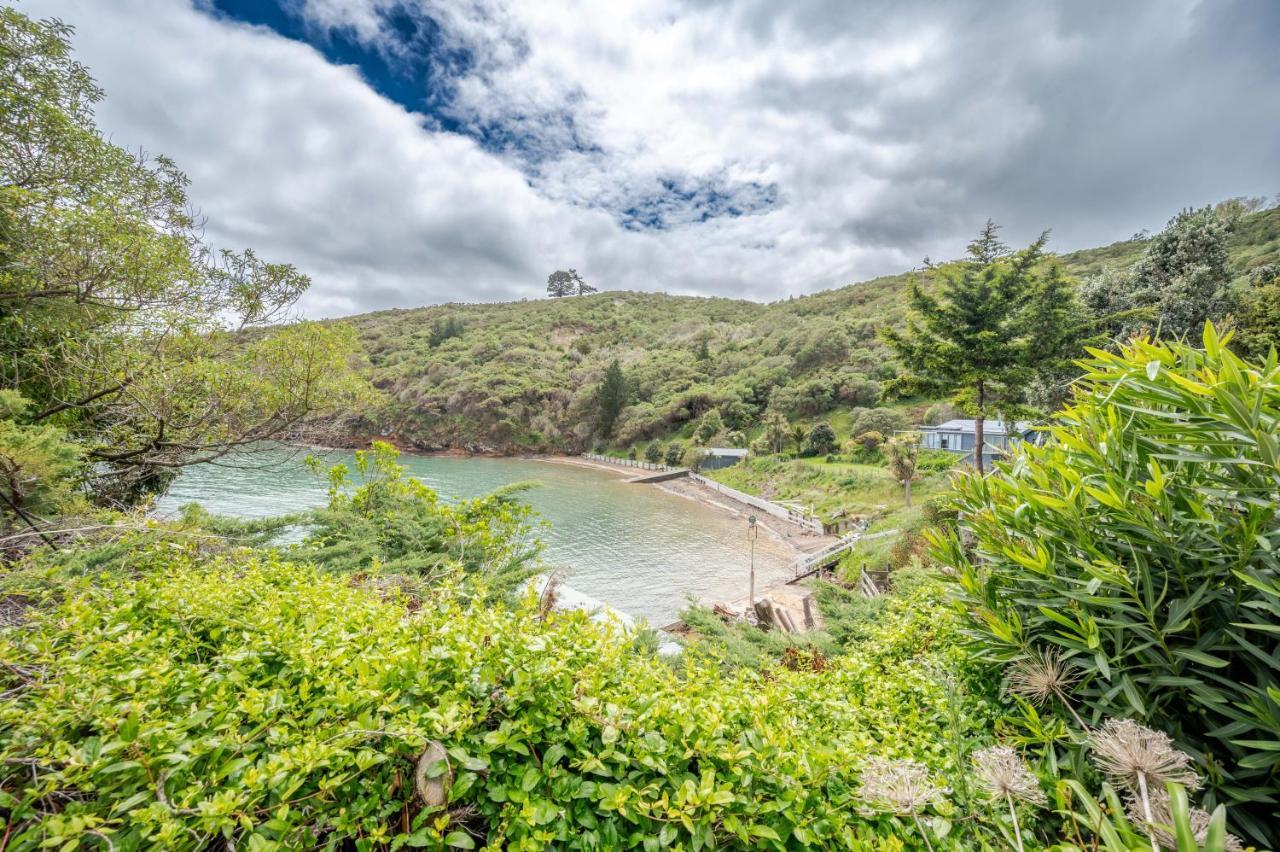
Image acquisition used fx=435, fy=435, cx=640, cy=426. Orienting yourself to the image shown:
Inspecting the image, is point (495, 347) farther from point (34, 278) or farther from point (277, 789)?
point (277, 789)

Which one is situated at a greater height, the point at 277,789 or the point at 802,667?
the point at 277,789

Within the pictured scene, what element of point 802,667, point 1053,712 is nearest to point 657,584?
point 802,667

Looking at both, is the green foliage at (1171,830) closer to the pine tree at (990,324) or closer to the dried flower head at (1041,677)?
the dried flower head at (1041,677)

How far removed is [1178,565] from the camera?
1.82 m

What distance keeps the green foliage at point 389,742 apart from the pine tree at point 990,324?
1389cm

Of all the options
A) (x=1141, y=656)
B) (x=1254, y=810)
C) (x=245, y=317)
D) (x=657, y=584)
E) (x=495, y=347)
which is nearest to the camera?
(x=1254, y=810)

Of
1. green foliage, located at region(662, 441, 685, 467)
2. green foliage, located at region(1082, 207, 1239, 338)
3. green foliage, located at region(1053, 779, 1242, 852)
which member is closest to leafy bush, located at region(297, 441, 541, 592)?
green foliage, located at region(1053, 779, 1242, 852)

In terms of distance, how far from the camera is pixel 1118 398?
2.26 meters

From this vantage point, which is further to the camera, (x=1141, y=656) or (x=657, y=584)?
(x=657, y=584)

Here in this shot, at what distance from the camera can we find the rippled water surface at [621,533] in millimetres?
14906

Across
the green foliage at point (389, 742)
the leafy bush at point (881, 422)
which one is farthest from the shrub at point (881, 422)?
the green foliage at point (389, 742)

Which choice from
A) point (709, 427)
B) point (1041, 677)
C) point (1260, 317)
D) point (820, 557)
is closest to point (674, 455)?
point (709, 427)

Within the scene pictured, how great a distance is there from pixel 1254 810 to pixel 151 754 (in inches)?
148

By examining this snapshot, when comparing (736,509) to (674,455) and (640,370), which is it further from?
(640,370)
